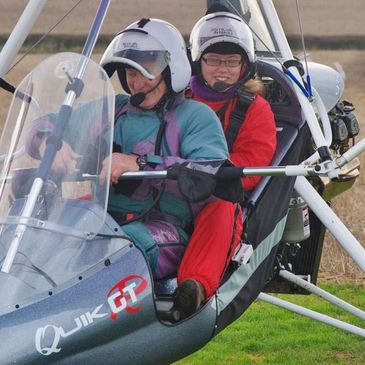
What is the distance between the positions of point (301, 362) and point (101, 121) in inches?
121

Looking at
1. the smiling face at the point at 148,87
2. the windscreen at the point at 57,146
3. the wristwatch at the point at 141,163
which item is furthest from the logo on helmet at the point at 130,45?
the wristwatch at the point at 141,163

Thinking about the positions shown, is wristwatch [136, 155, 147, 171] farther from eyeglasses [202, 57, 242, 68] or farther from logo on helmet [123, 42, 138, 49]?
eyeglasses [202, 57, 242, 68]

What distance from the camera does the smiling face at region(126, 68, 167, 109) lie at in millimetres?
5219

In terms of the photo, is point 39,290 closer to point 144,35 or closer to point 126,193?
point 126,193

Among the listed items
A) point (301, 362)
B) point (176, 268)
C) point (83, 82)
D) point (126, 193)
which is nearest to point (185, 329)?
point (176, 268)

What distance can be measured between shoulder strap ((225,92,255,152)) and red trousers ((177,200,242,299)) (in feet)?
2.45

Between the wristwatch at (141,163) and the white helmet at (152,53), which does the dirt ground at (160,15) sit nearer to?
the white helmet at (152,53)

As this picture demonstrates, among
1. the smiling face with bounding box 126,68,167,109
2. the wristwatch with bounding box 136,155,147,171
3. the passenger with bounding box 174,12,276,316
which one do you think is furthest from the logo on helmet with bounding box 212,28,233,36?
the wristwatch with bounding box 136,155,147,171

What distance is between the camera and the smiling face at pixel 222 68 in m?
5.96

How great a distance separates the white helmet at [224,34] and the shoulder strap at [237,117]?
141 mm

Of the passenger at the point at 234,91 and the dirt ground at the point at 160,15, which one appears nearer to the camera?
the passenger at the point at 234,91

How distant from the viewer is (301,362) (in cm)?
746

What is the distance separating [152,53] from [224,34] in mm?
842

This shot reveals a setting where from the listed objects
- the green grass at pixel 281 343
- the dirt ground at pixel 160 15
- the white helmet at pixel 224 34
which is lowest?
the green grass at pixel 281 343
